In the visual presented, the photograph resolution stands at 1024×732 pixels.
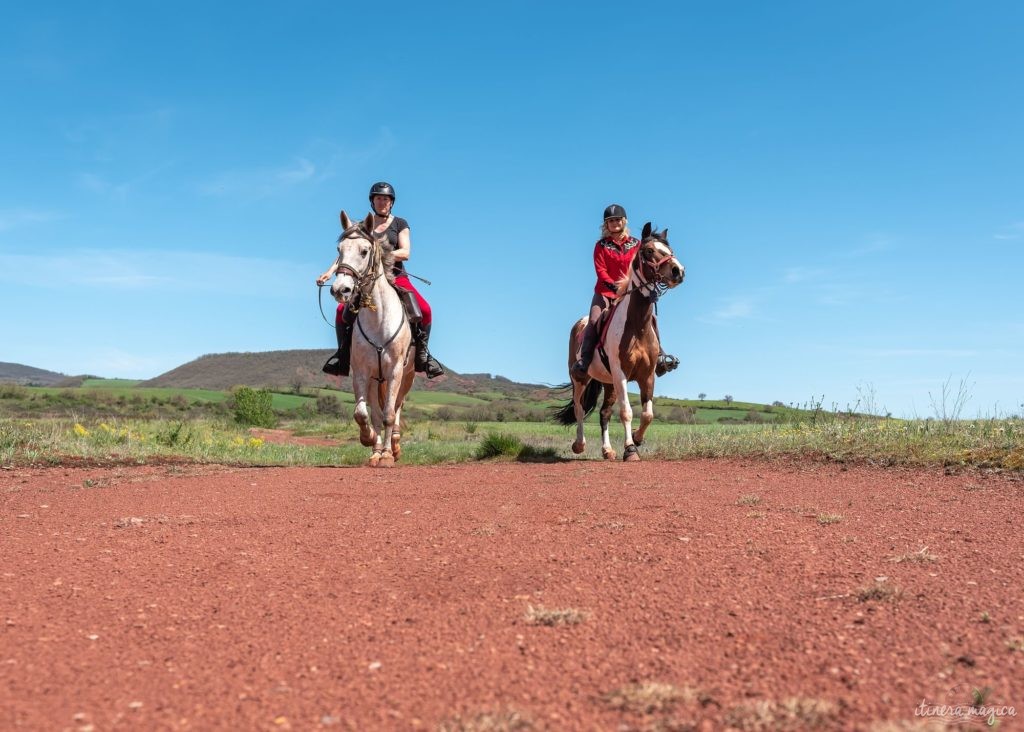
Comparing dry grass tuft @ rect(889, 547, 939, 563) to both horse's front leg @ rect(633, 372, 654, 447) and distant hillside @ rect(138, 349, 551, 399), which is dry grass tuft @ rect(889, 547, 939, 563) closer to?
horse's front leg @ rect(633, 372, 654, 447)

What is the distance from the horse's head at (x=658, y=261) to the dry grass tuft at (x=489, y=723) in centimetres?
896

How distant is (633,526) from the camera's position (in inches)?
200

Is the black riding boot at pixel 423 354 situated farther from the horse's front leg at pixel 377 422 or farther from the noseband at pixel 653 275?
the noseband at pixel 653 275

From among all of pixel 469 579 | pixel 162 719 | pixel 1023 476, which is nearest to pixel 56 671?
pixel 162 719

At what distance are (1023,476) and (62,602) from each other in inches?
327

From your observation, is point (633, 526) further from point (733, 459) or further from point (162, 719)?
point (733, 459)

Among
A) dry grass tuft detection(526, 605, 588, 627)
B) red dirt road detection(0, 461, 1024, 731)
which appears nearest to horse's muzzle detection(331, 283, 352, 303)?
red dirt road detection(0, 461, 1024, 731)

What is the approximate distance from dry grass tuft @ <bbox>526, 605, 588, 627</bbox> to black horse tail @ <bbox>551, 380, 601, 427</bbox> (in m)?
11.2

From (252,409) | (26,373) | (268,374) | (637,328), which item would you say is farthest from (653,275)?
(26,373)

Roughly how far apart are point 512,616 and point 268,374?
2726 inches

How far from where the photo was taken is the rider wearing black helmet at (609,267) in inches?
491

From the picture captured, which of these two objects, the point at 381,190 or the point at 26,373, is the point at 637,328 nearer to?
the point at 381,190

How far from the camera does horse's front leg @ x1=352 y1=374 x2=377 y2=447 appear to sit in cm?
1077

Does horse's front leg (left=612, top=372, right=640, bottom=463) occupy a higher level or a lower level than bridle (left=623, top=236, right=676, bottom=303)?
lower
